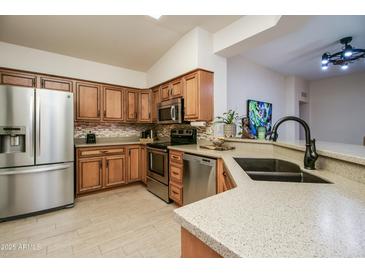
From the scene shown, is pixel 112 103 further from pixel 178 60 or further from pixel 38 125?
pixel 178 60

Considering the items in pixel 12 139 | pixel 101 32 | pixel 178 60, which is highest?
pixel 101 32

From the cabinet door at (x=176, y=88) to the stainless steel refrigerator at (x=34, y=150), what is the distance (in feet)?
5.37

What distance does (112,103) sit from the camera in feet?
11.5

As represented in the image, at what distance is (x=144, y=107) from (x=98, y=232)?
260cm

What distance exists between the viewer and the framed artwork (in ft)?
12.6

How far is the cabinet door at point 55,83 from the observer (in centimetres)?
280

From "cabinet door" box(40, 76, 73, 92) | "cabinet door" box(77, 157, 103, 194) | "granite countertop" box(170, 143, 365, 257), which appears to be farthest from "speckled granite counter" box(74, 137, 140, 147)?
"granite countertop" box(170, 143, 365, 257)

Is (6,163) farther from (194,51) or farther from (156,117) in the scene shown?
(194,51)

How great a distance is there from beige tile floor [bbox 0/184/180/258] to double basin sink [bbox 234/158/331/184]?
1.05 metres

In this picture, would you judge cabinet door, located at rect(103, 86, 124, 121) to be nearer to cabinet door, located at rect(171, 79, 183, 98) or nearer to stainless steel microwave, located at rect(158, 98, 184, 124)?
stainless steel microwave, located at rect(158, 98, 184, 124)

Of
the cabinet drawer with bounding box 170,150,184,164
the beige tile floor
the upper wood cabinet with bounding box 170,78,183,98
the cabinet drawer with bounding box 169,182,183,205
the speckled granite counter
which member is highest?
the upper wood cabinet with bounding box 170,78,183,98

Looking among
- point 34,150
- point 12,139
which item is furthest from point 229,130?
point 12,139
